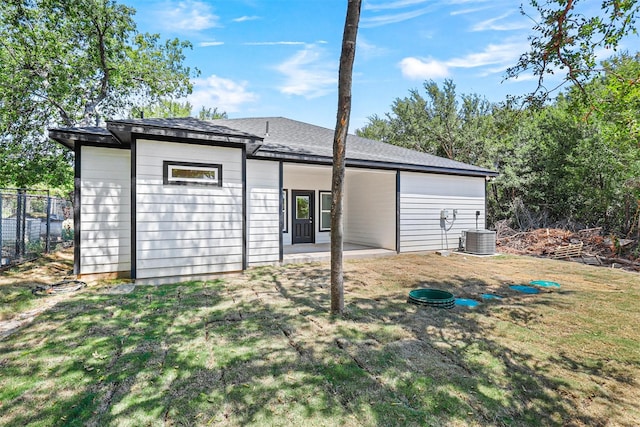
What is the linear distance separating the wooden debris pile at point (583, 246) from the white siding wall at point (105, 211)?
11132mm

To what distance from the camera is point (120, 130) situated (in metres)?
5.04

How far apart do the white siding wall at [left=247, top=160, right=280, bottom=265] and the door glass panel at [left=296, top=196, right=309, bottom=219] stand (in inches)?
138

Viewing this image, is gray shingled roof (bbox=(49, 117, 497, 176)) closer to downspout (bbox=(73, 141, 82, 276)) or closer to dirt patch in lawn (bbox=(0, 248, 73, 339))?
downspout (bbox=(73, 141, 82, 276))

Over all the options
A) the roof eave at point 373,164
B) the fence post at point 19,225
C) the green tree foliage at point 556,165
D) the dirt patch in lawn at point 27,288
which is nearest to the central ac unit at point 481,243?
the roof eave at point 373,164

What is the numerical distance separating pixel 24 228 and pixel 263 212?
5535 mm

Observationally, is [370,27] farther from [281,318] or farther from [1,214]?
[1,214]

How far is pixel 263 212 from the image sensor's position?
23.0ft

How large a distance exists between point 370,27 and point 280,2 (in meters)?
2.59

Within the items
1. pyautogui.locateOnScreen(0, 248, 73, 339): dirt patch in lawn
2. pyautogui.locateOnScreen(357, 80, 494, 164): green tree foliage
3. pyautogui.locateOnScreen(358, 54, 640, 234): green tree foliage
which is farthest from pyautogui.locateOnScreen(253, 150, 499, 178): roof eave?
pyautogui.locateOnScreen(357, 80, 494, 164): green tree foliage

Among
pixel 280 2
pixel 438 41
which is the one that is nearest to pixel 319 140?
pixel 280 2

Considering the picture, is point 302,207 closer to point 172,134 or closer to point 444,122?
point 172,134

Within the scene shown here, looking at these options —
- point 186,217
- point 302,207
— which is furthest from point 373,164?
point 186,217

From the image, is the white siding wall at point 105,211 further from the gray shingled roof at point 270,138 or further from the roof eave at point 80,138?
the gray shingled roof at point 270,138

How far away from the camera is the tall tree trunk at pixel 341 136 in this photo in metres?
3.59
